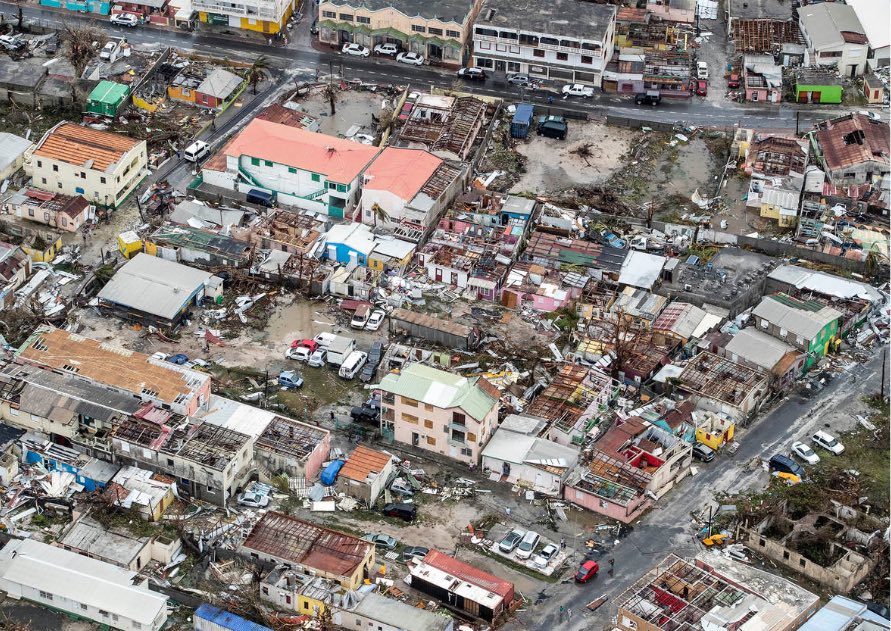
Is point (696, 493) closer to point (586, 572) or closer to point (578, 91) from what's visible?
point (586, 572)

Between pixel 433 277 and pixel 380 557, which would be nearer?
pixel 380 557

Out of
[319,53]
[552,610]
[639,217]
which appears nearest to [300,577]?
[552,610]

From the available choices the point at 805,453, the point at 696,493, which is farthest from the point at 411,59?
the point at 696,493

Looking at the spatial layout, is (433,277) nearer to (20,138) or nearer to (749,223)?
(749,223)

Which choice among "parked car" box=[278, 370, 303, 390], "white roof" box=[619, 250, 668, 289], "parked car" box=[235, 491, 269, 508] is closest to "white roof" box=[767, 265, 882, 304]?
"white roof" box=[619, 250, 668, 289]

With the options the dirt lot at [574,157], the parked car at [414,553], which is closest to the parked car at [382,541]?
the parked car at [414,553]
